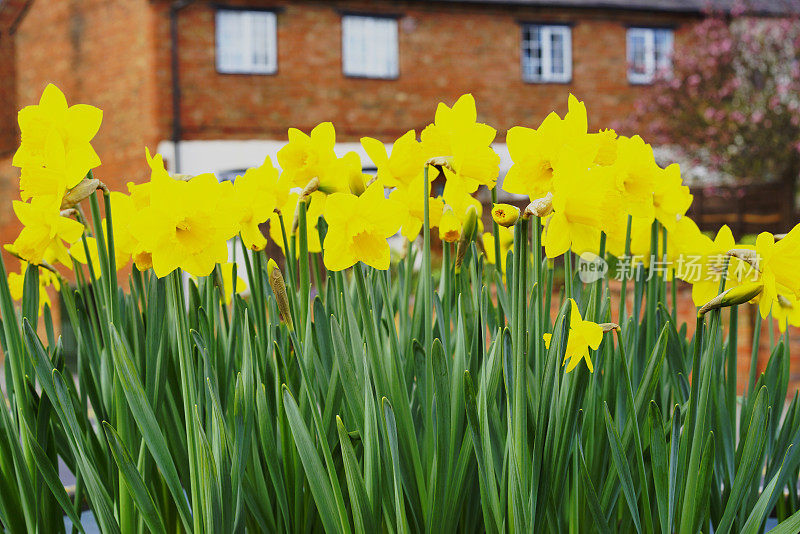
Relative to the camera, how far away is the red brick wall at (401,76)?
397 inches

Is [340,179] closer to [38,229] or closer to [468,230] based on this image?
[468,230]

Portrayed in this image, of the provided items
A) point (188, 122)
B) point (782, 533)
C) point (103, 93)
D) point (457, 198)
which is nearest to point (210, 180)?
point (457, 198)

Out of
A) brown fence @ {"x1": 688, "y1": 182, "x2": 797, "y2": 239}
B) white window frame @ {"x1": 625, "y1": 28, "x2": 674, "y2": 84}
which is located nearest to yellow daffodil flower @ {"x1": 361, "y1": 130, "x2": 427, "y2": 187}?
brown fence @ {"x1": 688, "y1": 182, "x2": 797, "y2": 239}

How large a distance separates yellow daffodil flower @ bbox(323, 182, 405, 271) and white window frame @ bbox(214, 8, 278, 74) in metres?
9.75

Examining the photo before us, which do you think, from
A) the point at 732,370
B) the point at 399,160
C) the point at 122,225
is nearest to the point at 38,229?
the point at 122,225

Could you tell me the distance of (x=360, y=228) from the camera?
36.5 inches

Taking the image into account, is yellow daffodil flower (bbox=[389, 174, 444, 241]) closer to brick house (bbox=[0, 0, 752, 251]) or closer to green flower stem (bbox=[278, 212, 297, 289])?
green flower stem (bbox=[278, 212, 297, 289])

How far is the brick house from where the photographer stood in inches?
394

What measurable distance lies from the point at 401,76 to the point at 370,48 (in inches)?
22.0

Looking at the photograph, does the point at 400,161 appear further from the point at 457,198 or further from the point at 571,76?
the point at 571,76

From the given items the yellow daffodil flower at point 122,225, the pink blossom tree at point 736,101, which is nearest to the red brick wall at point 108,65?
the pink blossom tree at point 736,101

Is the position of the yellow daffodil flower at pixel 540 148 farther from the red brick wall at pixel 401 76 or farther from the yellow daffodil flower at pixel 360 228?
the red brick wall at pixel 401 76

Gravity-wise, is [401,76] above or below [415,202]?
above

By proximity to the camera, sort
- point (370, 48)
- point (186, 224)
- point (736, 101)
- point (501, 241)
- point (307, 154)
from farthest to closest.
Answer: point (370, 48), point (736, 101), point (501, 241), point (307, 154), point (186, 224)
